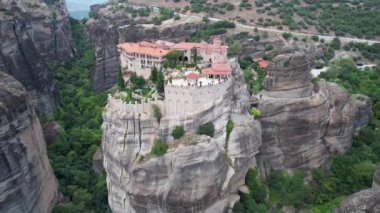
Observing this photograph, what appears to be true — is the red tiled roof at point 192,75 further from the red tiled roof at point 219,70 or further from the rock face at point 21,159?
the rock face at point 21,159

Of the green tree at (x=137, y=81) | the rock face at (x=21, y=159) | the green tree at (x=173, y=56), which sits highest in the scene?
the green tree at (x=173, y=56)

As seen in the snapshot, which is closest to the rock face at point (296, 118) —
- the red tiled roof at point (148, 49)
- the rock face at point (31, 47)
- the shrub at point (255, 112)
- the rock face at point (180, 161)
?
the shrub at point (255, 112)

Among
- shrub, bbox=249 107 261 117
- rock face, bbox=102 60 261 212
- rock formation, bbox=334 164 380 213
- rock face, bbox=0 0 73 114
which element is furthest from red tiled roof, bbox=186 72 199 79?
rock face, bbox=0 0 73 114

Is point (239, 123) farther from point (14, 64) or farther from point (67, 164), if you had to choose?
point (14, 64)

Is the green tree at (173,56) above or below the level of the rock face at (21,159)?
above

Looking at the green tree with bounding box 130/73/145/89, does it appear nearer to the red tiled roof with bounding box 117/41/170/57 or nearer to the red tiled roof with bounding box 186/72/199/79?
the red tiled roof with bounding box 117/41/170/57

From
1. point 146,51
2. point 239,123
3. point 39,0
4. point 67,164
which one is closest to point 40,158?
point 67,164
